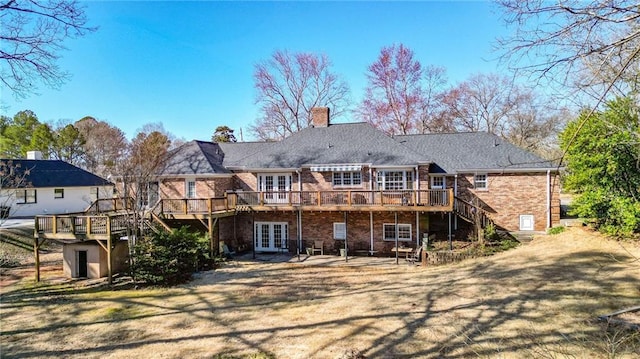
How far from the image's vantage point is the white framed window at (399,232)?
1978cm

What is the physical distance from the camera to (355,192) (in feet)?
62.1

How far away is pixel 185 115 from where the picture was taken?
34406 millimetres

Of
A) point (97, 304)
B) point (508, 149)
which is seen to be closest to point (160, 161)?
point (97, 304)

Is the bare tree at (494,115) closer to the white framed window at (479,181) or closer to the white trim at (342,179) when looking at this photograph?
the white framed window at (479,181)

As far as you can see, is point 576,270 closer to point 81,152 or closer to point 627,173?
point 627,173

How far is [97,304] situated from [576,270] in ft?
56.6

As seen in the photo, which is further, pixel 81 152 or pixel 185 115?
pixel 81 152

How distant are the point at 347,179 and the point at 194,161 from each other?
31.2 feet

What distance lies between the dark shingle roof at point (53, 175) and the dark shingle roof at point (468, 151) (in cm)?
2931

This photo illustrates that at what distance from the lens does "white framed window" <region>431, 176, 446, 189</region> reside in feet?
68.7

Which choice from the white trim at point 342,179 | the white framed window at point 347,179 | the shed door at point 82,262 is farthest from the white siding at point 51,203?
the white framed window at point 347,179

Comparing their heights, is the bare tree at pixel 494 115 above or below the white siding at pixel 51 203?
above

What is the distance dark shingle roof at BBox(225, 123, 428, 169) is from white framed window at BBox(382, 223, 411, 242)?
3.47m

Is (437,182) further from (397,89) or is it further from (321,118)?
(397,89)
